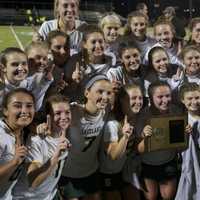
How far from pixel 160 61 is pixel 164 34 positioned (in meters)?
0.67

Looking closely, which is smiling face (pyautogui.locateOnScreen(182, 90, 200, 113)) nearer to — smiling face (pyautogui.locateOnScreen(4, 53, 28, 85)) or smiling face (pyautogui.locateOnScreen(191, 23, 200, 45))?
smiling face (pyautogui.locateOnScreen(191, 23, 200, 45))

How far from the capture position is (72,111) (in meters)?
3.80

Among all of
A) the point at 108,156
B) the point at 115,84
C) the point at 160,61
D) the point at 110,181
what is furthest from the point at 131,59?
the point at 110,181

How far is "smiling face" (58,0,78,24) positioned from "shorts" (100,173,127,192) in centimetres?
169

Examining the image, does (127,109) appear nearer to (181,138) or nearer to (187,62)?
(181,138)

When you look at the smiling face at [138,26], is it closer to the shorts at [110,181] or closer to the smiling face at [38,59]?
the smiling face at [38,59]

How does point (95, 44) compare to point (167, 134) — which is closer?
point (167, 134)

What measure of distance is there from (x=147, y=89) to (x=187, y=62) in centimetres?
57

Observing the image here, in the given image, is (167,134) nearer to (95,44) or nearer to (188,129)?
(188,129)

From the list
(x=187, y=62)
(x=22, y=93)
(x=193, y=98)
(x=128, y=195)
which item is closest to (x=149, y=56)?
(x=187, y=62)

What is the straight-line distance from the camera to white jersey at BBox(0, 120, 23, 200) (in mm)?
3201

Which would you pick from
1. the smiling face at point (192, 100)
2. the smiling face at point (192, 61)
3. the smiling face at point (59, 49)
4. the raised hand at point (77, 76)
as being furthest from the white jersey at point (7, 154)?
the smiling face at point (192, 61)

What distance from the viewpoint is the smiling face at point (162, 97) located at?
13.6 ft

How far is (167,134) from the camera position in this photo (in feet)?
13.2
